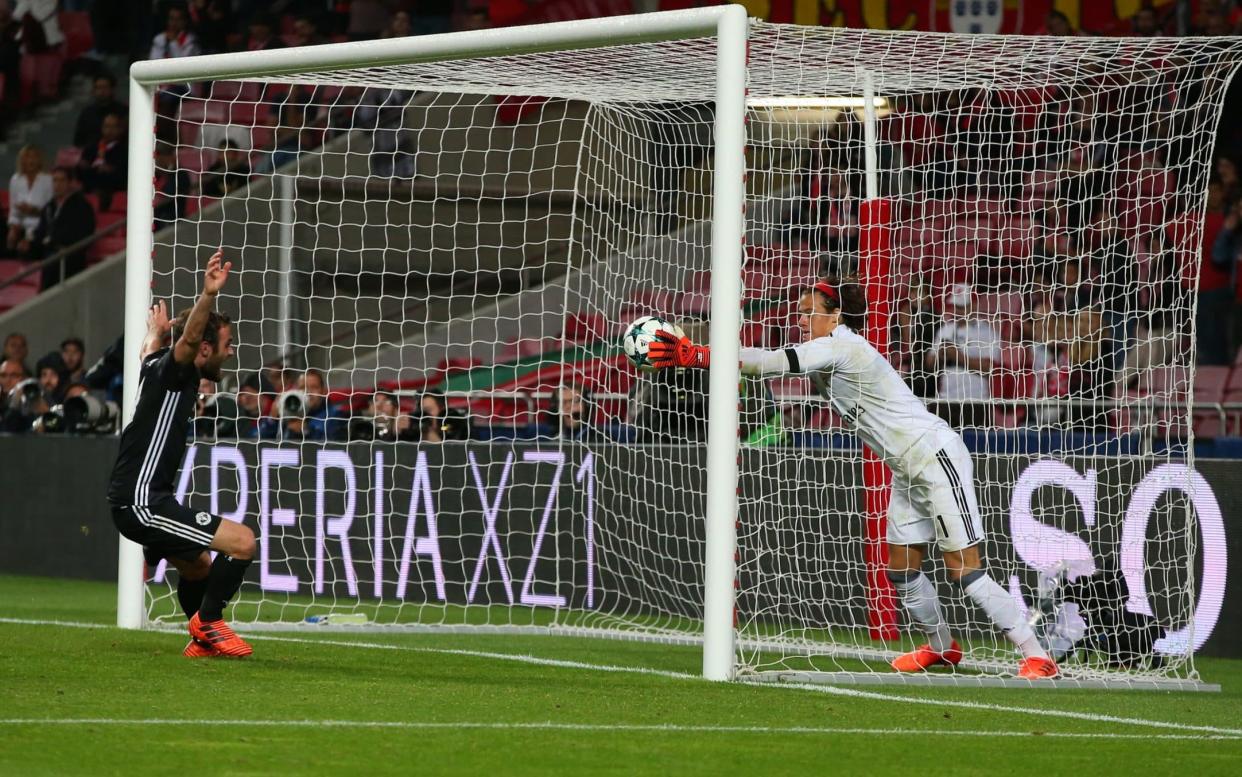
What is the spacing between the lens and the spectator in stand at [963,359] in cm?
1115

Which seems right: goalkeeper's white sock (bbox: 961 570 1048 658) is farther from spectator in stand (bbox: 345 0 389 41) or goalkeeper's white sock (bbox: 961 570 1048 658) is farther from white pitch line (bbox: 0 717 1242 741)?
spectator in stand (bbox: 345 0 389 41)

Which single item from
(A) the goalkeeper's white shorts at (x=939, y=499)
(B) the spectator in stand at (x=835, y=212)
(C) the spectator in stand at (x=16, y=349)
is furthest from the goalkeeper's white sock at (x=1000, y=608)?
(C) the spectator in stand at (x=16, y=349)

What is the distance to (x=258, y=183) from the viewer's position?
53.9 feet

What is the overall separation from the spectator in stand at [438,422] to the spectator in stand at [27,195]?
7.65 m

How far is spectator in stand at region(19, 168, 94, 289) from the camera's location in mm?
18422

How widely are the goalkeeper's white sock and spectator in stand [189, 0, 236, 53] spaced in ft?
43.3

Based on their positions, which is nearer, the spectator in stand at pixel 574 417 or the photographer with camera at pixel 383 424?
the spectator in stand at pixel 574 417

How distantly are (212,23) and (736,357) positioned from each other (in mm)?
13180

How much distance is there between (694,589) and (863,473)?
176cm

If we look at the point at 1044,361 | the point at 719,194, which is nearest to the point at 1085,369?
the point at 1044,361

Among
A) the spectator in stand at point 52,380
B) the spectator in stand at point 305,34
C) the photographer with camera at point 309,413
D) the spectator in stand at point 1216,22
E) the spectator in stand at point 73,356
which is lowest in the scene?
the photographer with camera at point 309,413

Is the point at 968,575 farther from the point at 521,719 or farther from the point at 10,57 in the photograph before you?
the point at 10,57

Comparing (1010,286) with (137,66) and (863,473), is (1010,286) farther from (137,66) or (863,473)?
(137,66)

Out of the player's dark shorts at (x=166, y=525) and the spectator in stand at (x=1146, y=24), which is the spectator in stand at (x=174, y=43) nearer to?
the spectator in stand at (x=1146, y=24)
